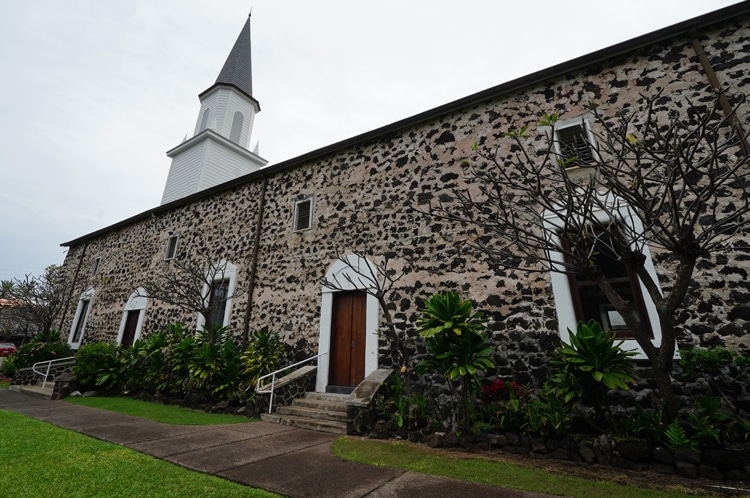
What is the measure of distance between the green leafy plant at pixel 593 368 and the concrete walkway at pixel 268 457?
1.80 metres

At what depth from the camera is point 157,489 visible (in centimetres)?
300

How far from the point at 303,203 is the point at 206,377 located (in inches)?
198

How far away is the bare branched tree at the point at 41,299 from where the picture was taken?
1476 centimetres

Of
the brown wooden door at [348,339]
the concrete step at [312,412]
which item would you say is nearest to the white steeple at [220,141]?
the brown wooden door at [348,339]

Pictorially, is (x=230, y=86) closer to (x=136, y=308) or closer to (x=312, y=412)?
(x=136, y=308)

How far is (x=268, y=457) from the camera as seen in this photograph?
163 inches

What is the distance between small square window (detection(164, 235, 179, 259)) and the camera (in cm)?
1236

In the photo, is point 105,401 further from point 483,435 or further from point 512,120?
point 512,120

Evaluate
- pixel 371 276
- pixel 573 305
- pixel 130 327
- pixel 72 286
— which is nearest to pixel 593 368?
pixel 573 305

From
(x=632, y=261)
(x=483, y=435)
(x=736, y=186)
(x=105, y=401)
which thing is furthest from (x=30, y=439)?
(x=736, y=186)

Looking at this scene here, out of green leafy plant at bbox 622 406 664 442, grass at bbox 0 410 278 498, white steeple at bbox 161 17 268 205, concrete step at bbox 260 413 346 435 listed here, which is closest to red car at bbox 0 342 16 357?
white steeple at bbox 161 17 268 205

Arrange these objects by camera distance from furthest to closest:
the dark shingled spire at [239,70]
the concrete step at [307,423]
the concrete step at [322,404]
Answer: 1. the dark shingled spire at [239,70]
2. the concrete step at [322,404]
3. the concrete step at [307,423]

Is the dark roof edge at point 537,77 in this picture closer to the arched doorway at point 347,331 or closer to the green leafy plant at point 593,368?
the arched doorway at point 347,331

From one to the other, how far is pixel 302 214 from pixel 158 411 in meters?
5.65
